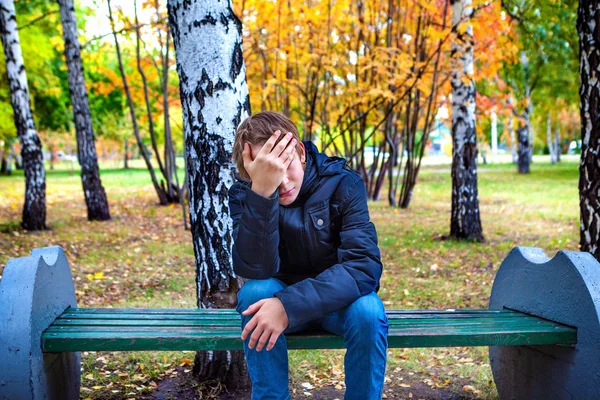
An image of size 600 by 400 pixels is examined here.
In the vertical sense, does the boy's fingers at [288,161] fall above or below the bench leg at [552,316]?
above

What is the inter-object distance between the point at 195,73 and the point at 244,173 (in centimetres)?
93

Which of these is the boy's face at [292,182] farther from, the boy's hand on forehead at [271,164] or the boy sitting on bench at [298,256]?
the boy's hand on forehead at [271,164]

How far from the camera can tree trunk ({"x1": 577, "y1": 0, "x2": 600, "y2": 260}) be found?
372 cm

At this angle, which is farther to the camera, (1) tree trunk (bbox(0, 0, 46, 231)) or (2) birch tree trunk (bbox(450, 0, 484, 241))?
(1) tree trunk (bbox(0, 0, 46, 231))

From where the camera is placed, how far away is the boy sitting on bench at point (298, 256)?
6.91ft

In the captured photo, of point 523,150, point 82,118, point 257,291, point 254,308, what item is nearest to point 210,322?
point 257,291

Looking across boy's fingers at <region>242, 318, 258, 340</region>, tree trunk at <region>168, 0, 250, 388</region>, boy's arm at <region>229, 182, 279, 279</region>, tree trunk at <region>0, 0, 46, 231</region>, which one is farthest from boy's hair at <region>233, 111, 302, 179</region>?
tree trunk at <region>0, 0, 46, 231</region>


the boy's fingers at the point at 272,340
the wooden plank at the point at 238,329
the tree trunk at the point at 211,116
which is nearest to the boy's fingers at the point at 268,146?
the boy's fingers at the point at 272,340

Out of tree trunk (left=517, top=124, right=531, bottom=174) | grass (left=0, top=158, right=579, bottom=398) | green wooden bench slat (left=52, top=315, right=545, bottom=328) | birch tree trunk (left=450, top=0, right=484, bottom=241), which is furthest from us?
tree trunk (left=517, top=124, right=531, bottom=174)

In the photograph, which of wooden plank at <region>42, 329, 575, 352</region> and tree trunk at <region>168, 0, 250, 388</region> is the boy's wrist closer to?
wooden plank at <region>42, 329, 575, 352</region>

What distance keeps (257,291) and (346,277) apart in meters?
0.38

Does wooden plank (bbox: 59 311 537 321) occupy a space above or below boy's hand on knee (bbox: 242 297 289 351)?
below

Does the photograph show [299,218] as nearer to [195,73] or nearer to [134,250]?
[195,73]

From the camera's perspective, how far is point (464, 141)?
789cm
